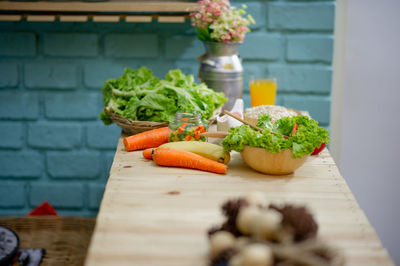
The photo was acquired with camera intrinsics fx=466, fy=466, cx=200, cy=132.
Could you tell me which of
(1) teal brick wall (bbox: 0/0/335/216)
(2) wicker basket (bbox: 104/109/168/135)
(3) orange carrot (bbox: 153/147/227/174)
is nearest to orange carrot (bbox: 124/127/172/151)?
(2) wicker basket (bbox: 104/109/168/135)

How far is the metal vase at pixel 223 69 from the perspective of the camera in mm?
1762

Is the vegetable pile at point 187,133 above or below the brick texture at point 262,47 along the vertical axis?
below

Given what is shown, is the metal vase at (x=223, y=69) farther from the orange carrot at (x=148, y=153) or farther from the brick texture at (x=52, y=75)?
the brick texture at (x=52, y=75)

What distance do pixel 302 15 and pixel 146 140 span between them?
105cm

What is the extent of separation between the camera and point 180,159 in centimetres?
132

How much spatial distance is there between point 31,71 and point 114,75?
0.39m

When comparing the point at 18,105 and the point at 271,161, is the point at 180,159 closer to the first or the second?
the point at 271,161

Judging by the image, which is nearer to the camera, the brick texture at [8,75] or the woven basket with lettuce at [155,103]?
the woven basket with lettuce at [155,103]

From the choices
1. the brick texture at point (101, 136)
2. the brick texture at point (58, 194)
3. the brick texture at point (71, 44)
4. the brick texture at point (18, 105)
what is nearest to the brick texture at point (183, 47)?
the brick texture at point (71, 44)

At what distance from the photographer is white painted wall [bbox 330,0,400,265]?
2.14 metres

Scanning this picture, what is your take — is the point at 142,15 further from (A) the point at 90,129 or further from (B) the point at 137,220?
(B) the point at 137,220

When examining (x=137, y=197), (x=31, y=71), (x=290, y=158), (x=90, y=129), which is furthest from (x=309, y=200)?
(x=31, y=71)

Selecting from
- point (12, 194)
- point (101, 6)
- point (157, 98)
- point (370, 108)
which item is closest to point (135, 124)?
point (157, 98)

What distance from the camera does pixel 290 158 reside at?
1.22 m
